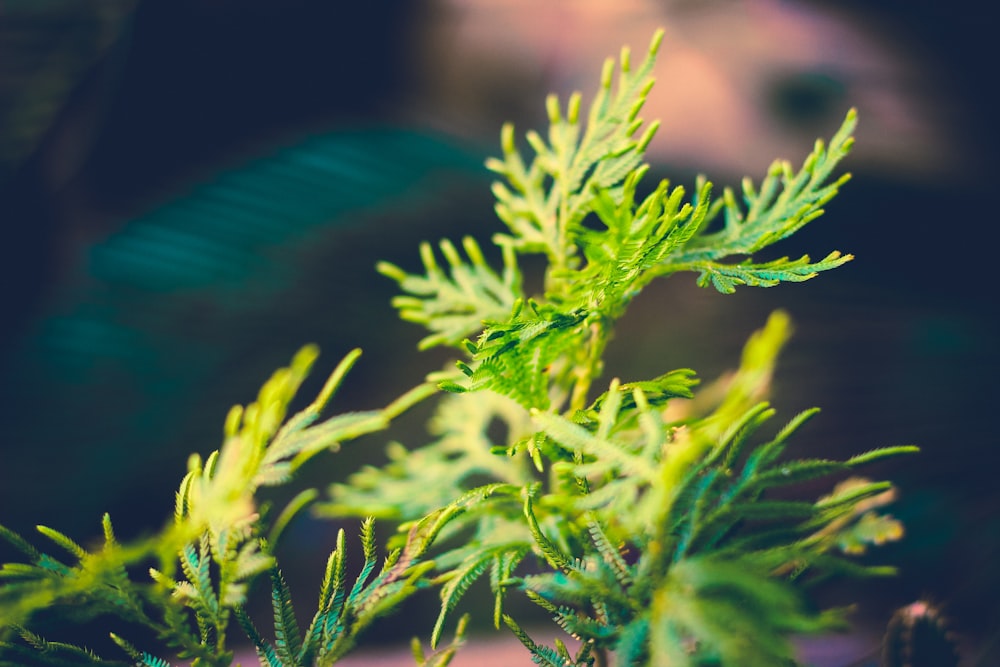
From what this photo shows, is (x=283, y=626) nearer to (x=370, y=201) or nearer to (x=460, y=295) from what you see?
(x=460, y=295)

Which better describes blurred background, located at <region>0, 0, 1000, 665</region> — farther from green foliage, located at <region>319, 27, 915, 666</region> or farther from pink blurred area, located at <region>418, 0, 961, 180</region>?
green foliage, located at <region>319, 27, 915, 666</region>

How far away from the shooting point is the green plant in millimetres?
276

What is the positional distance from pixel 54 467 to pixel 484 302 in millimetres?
871

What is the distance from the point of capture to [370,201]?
41.3 inches

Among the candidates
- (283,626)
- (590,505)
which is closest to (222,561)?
(283,626)

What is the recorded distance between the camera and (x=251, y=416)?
0.34 metres

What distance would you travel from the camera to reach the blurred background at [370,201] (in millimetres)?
888

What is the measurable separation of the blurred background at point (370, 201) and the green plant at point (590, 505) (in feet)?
1.93

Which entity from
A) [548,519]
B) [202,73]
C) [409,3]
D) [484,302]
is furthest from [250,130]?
[548,519]

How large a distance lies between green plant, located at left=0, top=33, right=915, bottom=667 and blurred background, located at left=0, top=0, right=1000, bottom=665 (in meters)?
0.59

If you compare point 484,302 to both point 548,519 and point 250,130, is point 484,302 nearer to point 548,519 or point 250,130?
point 548,519

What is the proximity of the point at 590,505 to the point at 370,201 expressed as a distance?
883 millimetres

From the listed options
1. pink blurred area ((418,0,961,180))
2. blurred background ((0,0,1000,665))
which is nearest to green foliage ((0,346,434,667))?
blurred background ((0,0,1000,665))

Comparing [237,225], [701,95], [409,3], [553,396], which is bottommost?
[553,396]
